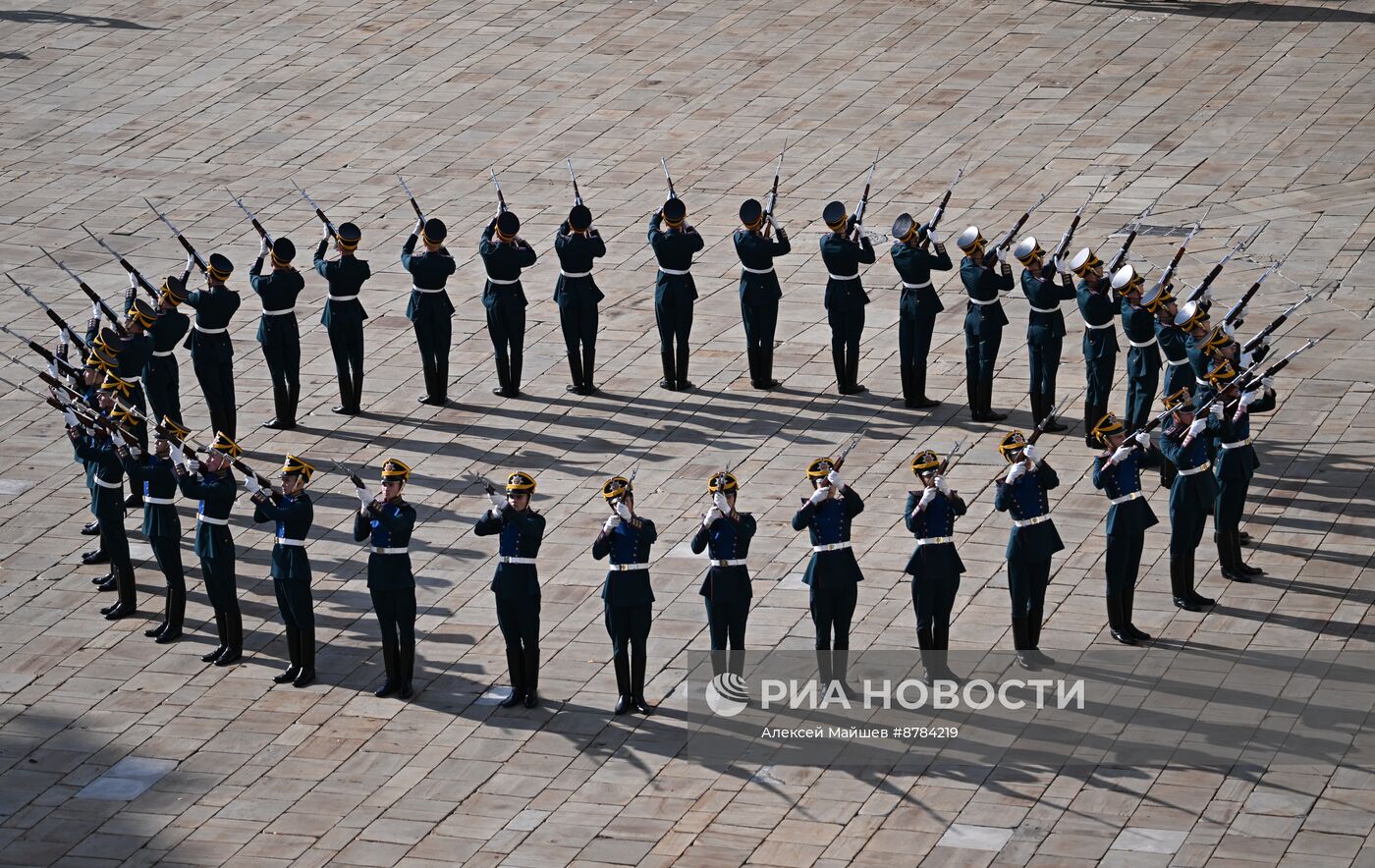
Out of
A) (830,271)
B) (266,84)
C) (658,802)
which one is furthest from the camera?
(266,84)

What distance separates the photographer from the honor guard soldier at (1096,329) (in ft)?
59.7

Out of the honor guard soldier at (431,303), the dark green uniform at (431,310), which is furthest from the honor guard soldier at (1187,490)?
the dark green uniform at (431,310)

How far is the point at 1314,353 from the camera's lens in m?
20.3

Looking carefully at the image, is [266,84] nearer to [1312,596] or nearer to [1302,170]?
[1302,170]

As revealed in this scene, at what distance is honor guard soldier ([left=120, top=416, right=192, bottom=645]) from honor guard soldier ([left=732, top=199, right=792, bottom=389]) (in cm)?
571

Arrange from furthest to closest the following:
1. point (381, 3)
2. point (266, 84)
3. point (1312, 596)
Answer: point (381, 3) → point (266, 84) → point (1312, 596)

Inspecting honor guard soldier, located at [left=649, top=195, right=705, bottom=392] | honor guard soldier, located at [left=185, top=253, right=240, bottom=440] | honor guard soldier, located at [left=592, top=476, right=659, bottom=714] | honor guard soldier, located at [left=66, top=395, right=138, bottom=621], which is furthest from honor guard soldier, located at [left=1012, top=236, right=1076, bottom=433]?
honor guard soldier, located at [left=66, top=395, right=138, bottom=621]

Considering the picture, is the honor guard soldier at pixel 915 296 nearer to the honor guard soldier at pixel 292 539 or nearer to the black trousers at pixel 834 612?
the black trousers at pixel 834 612

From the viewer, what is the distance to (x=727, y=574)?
14.4 meters

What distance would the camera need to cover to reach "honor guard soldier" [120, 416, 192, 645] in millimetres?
15609

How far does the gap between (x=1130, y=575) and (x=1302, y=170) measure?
11.0 metres

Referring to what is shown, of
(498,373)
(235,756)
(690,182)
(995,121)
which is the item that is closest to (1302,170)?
(995,121)

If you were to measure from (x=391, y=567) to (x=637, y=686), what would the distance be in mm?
1802

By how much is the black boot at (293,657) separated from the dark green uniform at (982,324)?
6597 millimetres
